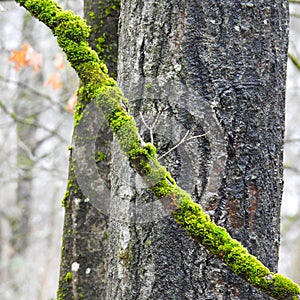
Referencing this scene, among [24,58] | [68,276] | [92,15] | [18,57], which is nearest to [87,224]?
[68,276]

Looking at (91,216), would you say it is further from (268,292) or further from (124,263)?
(268,292)

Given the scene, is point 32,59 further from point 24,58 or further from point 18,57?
point 18,57

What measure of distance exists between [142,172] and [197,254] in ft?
1.72

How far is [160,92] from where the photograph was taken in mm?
2186

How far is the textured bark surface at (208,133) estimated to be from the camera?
2.11m

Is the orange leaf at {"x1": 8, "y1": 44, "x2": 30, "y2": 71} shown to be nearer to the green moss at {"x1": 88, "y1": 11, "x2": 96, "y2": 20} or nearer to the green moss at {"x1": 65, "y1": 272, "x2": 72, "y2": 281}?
the green moss at {"x1": 88, "y1": 11, "x2": 96, "y2": 20}

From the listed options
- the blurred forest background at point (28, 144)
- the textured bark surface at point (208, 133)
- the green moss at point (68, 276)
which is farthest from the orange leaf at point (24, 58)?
the textured bark surface at point (208, 133)

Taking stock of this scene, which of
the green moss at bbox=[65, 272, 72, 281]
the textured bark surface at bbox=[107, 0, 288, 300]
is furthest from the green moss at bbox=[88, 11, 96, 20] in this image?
the green moss at bbox=[65, 272, 72, 281]

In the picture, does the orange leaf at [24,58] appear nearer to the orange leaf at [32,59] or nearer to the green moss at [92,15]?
the orange leaf at [32,59]

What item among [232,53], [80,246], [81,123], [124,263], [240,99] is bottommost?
[124,263]

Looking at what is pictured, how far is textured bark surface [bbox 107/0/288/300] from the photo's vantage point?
2105mm

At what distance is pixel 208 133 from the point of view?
2.13 m

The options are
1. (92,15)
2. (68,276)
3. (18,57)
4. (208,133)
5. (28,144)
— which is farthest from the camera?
(28,144)

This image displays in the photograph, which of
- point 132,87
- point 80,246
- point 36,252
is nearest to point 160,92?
point 132,87
